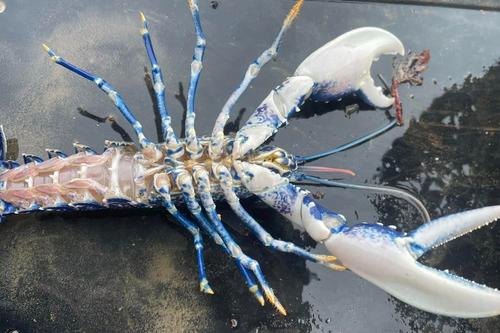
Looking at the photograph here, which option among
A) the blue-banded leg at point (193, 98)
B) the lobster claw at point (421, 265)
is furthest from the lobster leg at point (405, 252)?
the blue-banded leg at point (193, 98)

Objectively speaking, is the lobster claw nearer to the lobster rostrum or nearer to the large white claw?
the lobster rostrum

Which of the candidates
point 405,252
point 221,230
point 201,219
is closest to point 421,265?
point 405,252

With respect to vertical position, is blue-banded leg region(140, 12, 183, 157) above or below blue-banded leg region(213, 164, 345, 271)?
above

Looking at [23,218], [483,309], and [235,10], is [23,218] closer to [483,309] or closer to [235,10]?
[235,10]

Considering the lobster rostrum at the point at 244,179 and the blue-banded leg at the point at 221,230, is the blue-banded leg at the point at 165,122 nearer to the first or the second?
the lobster rostrum at the point at 244,179

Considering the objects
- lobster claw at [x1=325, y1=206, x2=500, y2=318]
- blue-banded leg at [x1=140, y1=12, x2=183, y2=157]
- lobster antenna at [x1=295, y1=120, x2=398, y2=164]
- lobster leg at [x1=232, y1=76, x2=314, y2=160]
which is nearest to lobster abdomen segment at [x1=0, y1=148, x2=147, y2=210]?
blue-banded leg at [x1=140, y1=12, x2=183, y2=157]

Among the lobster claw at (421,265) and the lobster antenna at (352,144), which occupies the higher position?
the lobster antenna at (352,144)

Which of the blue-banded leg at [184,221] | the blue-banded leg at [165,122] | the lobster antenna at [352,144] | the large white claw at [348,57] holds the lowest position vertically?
the blue-banded leg at [184,221]
